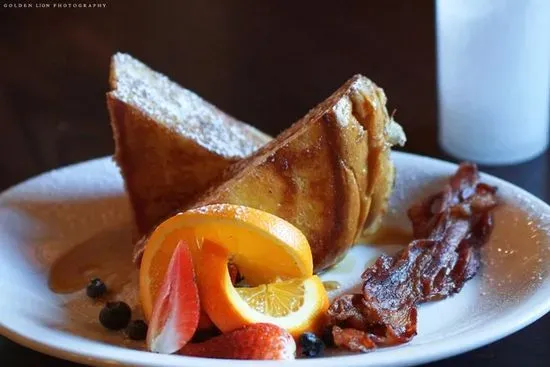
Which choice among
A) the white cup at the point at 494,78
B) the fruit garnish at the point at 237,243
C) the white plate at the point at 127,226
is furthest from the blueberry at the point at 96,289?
the white cup at the point at 494,78

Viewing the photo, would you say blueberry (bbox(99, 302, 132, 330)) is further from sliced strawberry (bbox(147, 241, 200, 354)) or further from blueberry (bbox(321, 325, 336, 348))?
blueberry (bbox(321, 325, 336, 348))

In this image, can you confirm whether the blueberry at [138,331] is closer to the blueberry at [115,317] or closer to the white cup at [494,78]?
the blueberry at [115,317]

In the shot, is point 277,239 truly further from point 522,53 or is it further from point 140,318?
point 522,53

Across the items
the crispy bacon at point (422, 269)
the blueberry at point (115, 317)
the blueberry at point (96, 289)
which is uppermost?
the crispy bacon at point (422, 269)

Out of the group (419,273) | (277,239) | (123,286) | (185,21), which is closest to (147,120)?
(123,286)

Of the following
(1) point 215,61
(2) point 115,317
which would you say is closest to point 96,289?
(2) point 115,317

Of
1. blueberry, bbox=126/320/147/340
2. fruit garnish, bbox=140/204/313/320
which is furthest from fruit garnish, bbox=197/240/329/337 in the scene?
blueberry, bbox=126/320/147/340
